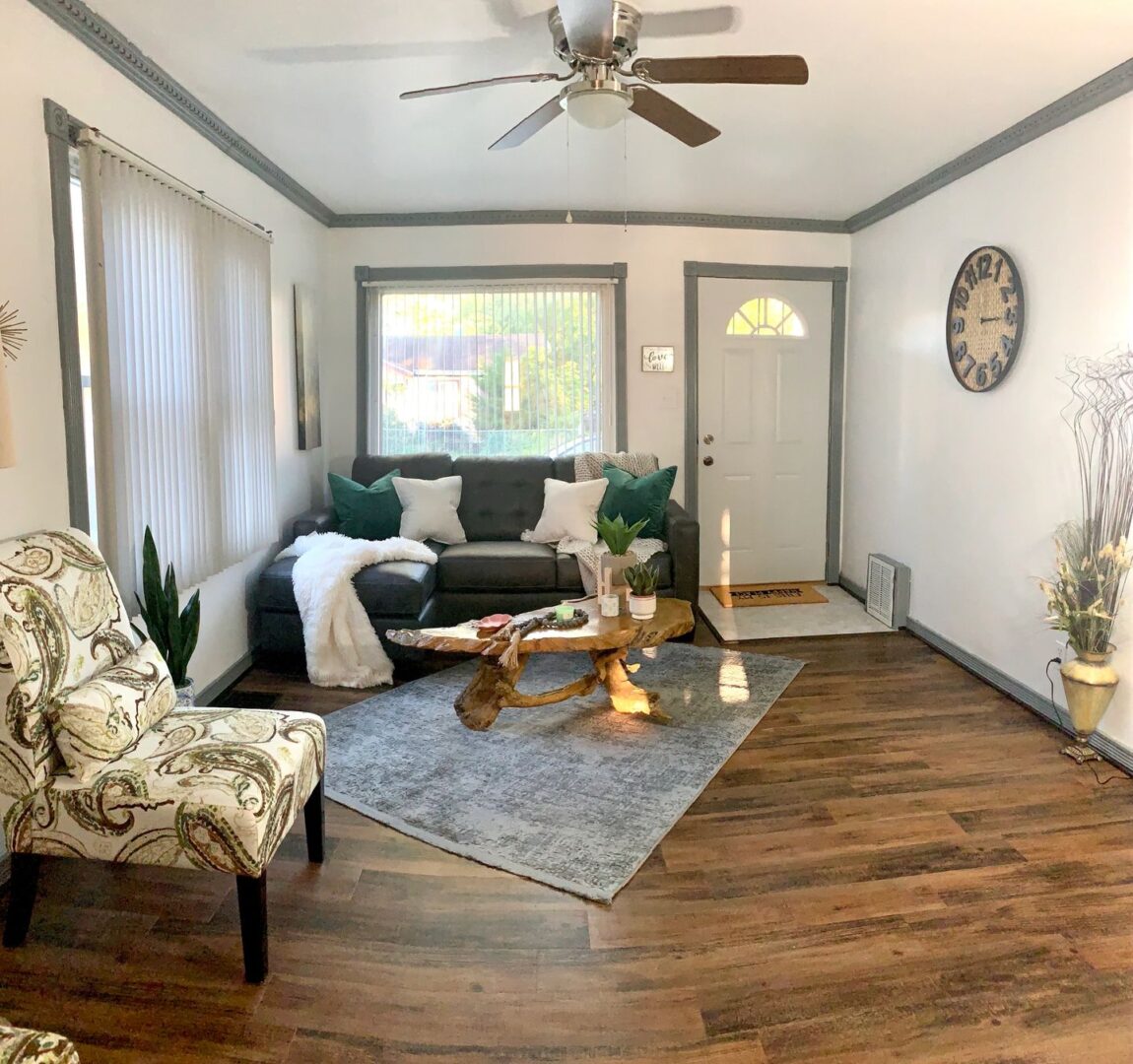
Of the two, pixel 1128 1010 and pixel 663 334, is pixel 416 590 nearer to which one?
pixel 663 334

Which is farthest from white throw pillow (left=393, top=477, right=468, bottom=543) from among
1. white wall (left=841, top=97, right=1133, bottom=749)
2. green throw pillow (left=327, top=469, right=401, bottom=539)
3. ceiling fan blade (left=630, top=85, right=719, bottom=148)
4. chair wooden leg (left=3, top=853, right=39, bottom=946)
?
chair wooden leg (left=3, top=853, right=39, bottom=946)

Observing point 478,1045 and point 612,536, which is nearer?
A: point 478,1045

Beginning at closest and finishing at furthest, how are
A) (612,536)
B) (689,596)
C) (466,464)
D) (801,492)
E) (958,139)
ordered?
(612,536) < (958,139) < (689,596) < (466,464) < (801,492)

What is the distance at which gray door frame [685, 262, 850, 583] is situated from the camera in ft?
16.9

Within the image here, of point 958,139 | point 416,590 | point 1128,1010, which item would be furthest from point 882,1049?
point 958,139

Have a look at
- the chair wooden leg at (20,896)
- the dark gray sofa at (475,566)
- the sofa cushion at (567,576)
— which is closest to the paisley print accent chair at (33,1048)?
the chair wooden leg at (20,896)

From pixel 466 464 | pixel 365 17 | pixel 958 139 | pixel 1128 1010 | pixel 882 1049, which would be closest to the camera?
pixel 882 1049

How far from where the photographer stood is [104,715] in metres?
1.90

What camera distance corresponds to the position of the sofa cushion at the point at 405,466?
15.9 ft

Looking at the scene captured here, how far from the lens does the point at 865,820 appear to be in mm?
2549

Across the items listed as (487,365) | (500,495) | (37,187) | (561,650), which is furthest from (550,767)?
(487,365)

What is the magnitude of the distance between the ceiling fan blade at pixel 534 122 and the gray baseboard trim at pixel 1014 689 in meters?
2.94

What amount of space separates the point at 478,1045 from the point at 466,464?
3.54 metres

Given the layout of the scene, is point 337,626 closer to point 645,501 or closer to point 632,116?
point 645,501
